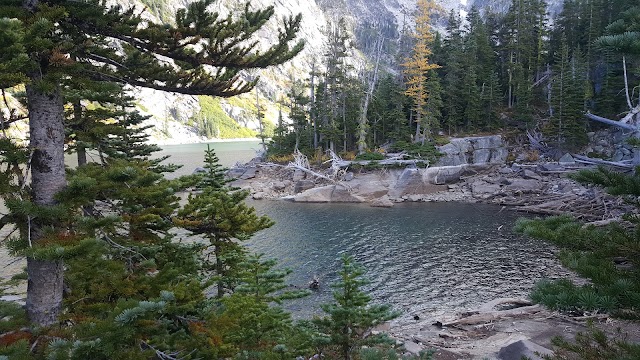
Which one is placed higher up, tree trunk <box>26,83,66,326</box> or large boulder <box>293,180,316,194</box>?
tree trunk <box>26,83,66,326</box>

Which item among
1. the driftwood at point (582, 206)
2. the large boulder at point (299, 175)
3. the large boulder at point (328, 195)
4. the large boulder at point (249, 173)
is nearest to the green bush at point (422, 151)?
the large boulder at point (328, 195)

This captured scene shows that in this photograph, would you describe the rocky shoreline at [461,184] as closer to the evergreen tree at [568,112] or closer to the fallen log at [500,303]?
the evergreen tree at [568,112]

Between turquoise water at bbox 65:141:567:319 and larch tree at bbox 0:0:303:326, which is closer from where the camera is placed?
larch tree at bbox 0:0:303:326

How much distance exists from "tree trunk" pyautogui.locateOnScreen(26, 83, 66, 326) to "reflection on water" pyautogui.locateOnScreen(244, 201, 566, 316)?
43.4 ft

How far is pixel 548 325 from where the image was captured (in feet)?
42.8

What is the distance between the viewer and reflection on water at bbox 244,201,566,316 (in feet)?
62.8

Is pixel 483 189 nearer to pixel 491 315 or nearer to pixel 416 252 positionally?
pixel 416 252

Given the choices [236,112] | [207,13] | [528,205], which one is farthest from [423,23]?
[236,112]

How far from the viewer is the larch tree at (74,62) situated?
4.87 m

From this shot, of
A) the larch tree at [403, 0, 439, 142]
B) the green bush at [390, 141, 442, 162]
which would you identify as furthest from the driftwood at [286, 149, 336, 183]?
the larch tree at [403, 0, 439, 142]

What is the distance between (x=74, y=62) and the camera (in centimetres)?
504

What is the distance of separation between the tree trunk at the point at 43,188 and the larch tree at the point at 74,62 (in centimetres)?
1

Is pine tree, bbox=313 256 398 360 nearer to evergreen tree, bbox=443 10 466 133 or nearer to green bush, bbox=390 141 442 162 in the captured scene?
green bush, bbox=390 141 442 162

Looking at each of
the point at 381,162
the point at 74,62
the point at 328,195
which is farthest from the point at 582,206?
the point at 74,62
